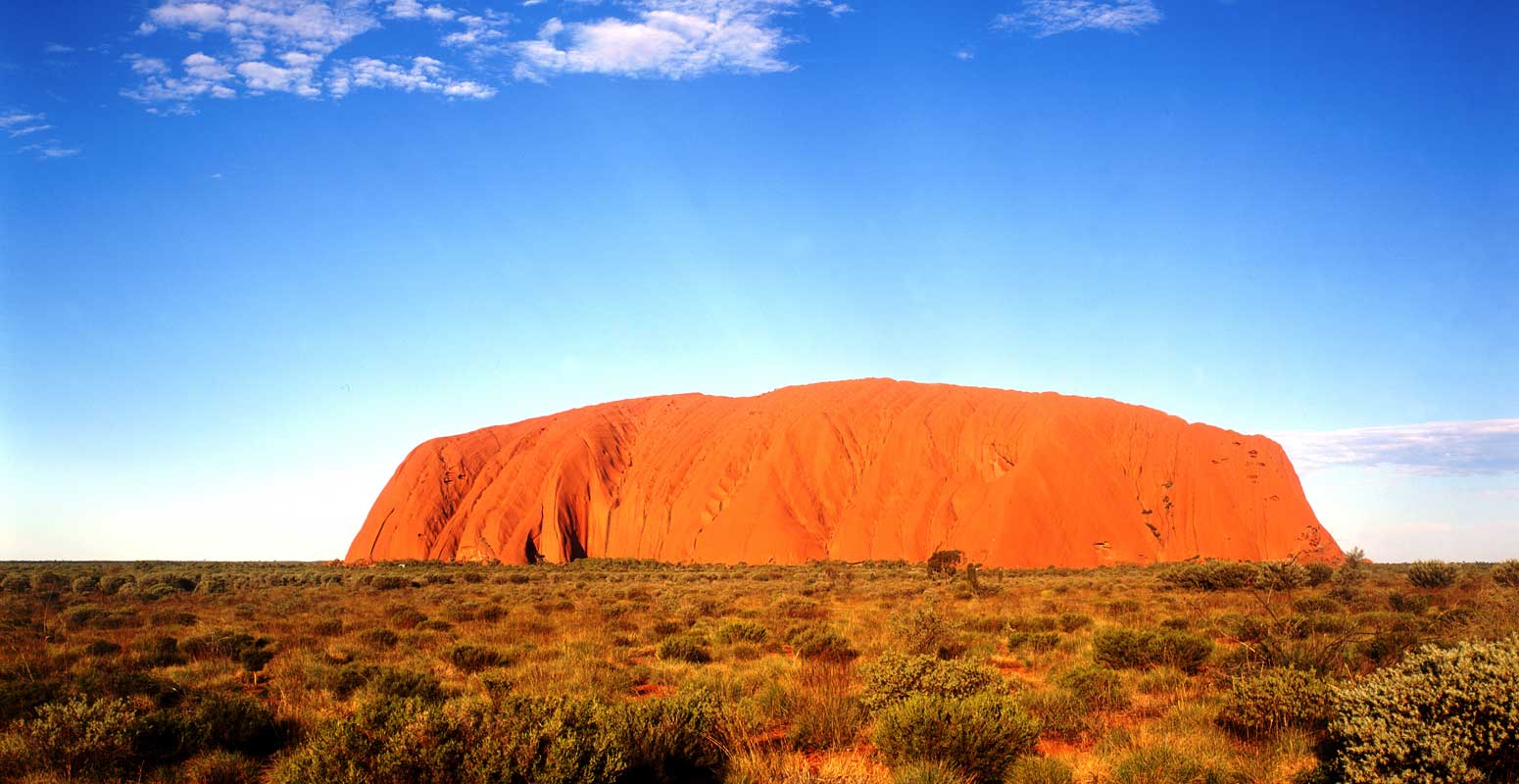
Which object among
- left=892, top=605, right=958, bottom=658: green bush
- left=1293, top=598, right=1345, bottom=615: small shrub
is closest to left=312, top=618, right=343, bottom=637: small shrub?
left=892, top=605, right=958, bottom=658: green bush

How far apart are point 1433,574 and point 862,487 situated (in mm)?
34087

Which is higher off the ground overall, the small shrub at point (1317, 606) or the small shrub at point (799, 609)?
the small shrub at point (1317, 606)

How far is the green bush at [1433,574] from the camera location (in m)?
22.4

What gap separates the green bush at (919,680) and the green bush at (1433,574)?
73.0 feet

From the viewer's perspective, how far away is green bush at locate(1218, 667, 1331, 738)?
287 inches

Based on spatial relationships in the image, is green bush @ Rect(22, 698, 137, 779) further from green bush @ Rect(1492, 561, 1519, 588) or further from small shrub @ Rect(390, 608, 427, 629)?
green bush @ Rect(1492, 561, 1519, 588)

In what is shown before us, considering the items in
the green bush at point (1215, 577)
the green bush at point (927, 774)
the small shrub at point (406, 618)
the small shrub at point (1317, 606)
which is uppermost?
the green bush at point (927, 774)

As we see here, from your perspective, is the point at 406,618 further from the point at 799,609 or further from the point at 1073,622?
the point at 1073,622

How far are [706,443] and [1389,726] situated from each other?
2321 inches

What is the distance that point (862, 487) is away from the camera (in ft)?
178

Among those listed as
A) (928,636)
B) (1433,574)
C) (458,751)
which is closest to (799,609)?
(928,636)

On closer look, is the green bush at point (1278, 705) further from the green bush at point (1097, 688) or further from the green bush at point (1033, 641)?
the green bush at point (1033, 641)

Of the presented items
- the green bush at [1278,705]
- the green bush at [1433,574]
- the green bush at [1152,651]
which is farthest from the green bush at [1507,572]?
the green bush at [1278,705]

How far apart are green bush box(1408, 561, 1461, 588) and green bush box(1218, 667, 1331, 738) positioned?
20.3 metres
